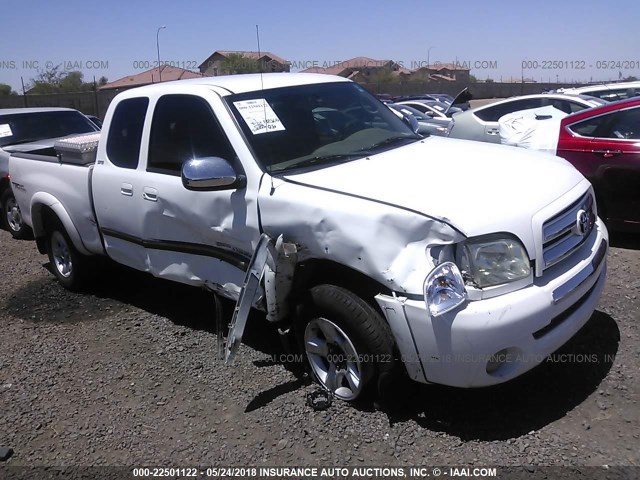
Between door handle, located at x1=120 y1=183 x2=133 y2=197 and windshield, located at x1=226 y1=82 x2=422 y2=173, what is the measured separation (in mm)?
1094

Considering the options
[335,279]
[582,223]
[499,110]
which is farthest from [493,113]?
[335,279]

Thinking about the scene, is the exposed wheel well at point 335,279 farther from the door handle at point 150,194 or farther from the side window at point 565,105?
the side window at point 565,105

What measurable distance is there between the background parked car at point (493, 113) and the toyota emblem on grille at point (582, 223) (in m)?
5.64

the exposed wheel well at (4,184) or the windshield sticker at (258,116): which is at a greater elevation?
the windshield sticker at (258,116)

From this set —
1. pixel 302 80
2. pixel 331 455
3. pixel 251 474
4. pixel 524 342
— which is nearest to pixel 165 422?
pixel 251 474

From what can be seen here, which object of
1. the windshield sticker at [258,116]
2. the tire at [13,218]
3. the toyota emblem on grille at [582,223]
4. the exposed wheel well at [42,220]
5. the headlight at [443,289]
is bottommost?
the tire at [13,218]

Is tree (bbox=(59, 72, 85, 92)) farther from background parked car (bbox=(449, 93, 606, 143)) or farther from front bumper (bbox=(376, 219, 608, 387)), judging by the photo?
front bumper (bbox=(376, 219, 608, 387))

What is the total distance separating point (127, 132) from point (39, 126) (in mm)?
5093

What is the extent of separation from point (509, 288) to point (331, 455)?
125 centimetres

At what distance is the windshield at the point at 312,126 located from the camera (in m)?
3.72

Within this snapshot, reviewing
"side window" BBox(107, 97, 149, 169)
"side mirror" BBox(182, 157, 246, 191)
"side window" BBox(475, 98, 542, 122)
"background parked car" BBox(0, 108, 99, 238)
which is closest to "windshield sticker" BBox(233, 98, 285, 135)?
"side mirror" BBox(182, 157, 246, 191)

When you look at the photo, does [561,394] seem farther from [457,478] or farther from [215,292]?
[215,292]

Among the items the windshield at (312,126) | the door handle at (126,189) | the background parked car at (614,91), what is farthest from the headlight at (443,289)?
the background parked car at (614,91)

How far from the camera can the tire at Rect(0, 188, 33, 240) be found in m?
8.17
